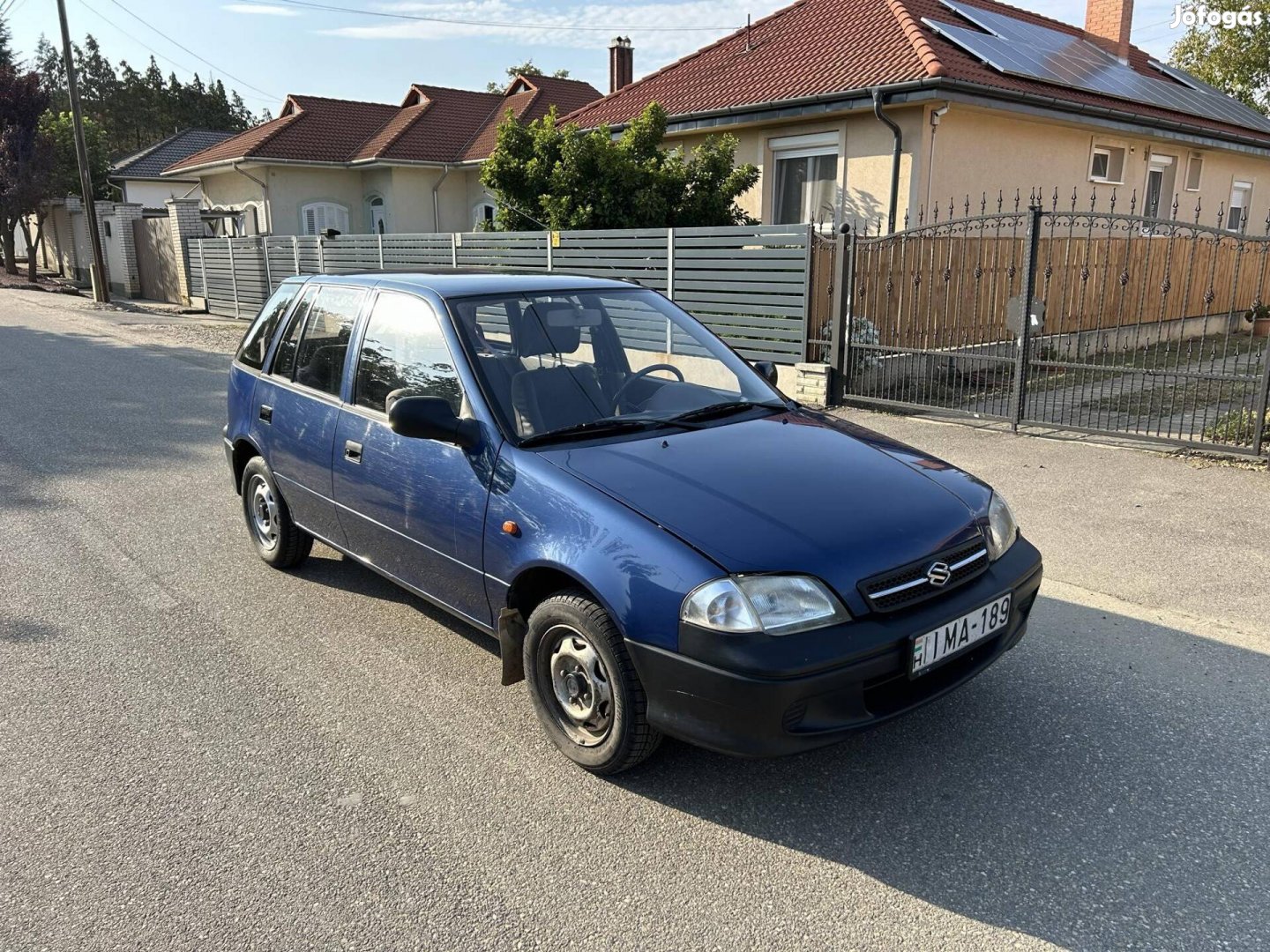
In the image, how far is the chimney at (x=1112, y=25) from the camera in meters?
20.2

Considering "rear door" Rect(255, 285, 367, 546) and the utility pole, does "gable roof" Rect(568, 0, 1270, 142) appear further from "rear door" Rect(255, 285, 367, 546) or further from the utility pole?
the utility pole

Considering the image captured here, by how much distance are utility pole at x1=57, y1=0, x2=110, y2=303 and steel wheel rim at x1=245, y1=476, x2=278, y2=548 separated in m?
22.8


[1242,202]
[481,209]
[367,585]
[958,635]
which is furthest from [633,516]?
[481,209]

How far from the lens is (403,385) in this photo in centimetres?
402

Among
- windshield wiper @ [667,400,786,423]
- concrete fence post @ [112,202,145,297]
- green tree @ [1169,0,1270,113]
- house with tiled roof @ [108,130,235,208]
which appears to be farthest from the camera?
house with tiled roof @ [108,130,235,208]

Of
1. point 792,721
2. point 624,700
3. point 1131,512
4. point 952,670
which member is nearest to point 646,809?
point 624,700

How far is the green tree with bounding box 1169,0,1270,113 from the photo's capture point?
3027 cm

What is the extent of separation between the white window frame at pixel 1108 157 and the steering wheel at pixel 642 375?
558 inches

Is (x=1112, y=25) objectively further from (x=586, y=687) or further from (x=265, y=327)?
(x=586, y=687)

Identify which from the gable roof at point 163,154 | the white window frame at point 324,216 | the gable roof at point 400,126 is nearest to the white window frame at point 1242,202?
the gable roof at point 400,126

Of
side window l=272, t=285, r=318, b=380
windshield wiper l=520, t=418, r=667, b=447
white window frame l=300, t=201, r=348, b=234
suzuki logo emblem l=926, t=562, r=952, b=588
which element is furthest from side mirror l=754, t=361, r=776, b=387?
white window frame l=300, t=201, r=348, b=234

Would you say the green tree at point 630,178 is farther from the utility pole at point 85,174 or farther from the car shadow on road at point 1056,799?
the utility pole at point 85,174

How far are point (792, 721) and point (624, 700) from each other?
561 mm

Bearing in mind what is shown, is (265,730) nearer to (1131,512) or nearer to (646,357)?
(646,357)
